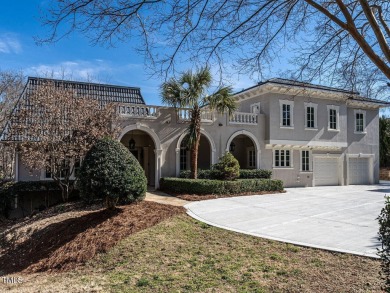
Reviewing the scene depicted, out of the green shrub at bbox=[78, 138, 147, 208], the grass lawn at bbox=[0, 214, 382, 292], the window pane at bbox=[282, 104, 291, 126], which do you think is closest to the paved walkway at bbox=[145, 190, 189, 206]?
the green shrub at bbox=[78, 138, 147, 208]

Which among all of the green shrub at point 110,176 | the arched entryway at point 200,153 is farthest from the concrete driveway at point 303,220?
the arched entryway at point 200,153

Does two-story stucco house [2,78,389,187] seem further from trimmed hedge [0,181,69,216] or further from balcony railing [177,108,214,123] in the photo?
trimmed hedge [0,181,69,216]

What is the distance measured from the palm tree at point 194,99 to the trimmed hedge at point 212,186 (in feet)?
3.93

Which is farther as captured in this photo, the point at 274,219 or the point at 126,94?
the point at 126,94

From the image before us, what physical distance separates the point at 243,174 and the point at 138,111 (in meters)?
7.20

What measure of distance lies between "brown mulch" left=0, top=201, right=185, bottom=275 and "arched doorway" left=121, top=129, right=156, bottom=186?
30.1ft

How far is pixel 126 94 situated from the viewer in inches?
859

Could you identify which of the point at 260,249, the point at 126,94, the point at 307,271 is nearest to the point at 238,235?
the point at 260,249

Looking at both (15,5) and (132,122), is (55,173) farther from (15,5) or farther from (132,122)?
(15,5)

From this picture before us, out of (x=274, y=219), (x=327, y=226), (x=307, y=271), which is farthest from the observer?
(x=274, y=219)

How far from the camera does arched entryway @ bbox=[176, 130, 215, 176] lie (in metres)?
18.4

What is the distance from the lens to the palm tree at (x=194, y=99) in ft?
53.9

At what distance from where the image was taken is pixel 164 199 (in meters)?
14.4

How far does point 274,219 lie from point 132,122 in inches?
390
